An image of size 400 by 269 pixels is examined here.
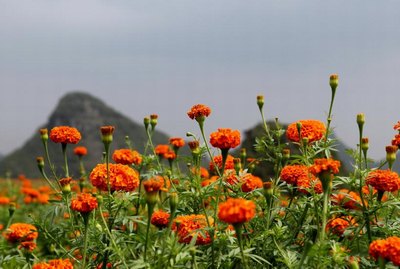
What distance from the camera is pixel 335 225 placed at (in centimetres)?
302

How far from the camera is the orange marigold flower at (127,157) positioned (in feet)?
11.9

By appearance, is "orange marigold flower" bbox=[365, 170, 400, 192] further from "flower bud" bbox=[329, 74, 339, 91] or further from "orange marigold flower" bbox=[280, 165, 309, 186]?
"flower bud" bbox=[329, 74, 339, 91]

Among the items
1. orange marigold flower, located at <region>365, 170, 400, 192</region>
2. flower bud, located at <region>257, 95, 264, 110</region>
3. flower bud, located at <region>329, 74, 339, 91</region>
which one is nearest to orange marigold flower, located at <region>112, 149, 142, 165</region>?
flower bud, located at <region>257, 95, 264, 110</region>

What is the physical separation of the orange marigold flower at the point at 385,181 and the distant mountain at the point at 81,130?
44498mm

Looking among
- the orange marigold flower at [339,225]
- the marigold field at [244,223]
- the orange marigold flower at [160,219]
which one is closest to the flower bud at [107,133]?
the marigold field at [244,223]

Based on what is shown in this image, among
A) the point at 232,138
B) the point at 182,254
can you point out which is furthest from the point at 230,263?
the point at 232,138

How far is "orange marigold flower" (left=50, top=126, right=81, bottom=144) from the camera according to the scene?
341 cm

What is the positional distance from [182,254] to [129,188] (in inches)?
32.8

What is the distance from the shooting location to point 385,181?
276cm

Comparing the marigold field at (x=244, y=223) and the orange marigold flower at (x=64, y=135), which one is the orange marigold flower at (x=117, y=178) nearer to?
the marigold field at (x=244, y=223)

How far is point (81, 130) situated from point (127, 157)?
2286 inches

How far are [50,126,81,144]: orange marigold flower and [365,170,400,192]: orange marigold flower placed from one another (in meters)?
1.78

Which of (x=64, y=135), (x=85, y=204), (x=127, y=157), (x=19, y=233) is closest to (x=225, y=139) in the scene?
(x=85, y=204)

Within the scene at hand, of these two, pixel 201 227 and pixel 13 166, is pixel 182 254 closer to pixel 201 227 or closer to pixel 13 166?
pixel 201 227
